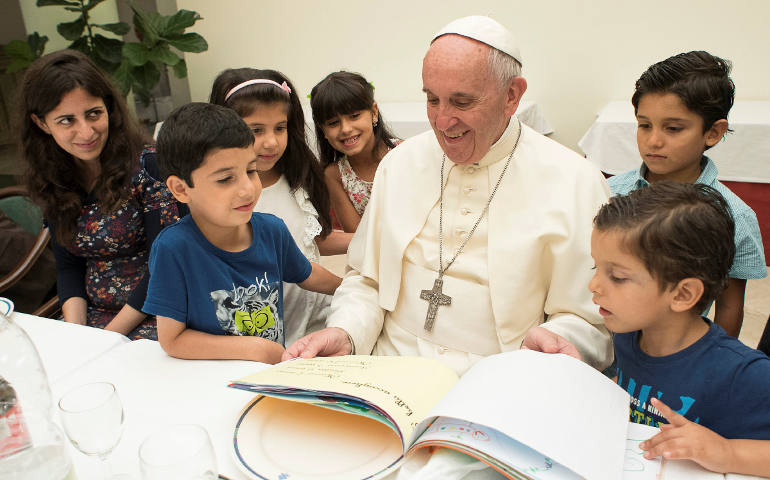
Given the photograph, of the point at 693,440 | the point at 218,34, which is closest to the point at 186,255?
the point at 693,440

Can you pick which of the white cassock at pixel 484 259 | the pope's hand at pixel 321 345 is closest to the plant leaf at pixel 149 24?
the white cassock at pixel 484 259

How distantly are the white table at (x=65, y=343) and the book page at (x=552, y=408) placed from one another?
1143mm

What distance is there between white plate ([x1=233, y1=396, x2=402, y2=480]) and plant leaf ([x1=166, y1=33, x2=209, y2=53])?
6337mm

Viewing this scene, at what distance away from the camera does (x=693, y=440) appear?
110 cm

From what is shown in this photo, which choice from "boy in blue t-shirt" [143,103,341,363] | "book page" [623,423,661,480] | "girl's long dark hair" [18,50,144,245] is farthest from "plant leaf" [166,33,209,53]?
"book page" [623,423,661,480]

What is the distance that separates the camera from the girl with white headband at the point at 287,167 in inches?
95.4

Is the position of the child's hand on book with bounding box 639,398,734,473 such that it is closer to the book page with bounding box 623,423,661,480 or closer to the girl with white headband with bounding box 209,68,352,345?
the book page with bounding box 623,423,661,480

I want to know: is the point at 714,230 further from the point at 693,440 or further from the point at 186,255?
the point at 186,255

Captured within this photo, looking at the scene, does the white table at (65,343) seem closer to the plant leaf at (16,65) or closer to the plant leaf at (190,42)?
the plant leaf at (16,65)

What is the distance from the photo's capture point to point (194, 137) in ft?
5.64

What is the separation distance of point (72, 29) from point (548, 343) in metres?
A: 6.96

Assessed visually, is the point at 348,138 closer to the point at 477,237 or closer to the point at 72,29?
the point at 477,237

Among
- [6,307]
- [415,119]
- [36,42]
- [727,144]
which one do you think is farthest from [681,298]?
[36,42]

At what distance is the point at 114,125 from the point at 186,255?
3.74 feet
